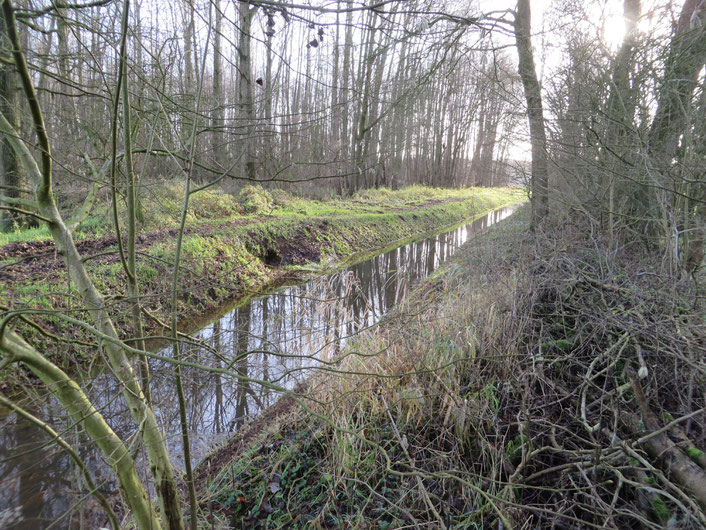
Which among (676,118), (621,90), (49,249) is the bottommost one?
(49,249)

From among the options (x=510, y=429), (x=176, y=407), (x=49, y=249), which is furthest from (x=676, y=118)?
(x=49, y=249)

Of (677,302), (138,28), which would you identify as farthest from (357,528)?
(138,28)

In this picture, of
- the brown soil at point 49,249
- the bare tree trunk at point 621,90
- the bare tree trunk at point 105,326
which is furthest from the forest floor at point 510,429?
the brown soil at point 49,249

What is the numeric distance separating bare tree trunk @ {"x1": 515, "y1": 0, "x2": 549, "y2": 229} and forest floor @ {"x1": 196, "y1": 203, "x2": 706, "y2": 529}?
3.13 m

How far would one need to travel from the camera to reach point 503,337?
3.51 meters

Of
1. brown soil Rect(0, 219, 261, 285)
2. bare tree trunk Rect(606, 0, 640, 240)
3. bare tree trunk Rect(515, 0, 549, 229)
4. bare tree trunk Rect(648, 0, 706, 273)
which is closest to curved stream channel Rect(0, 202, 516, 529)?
brown soil Rect(0, 219, 261, 285)

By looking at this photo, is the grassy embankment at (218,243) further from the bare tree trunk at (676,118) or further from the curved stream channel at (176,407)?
the bare tree trunk at (676,118)

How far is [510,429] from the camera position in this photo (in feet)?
9.34

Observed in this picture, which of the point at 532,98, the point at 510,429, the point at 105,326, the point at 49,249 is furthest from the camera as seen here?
the point at 532,98

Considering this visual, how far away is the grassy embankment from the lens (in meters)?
4.53

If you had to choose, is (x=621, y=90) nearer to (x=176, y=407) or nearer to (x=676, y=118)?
(x=676, y=118)

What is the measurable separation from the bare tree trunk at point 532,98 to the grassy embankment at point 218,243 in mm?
3165

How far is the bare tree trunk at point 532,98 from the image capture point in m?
6.42

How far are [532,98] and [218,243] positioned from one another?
6608 mm
